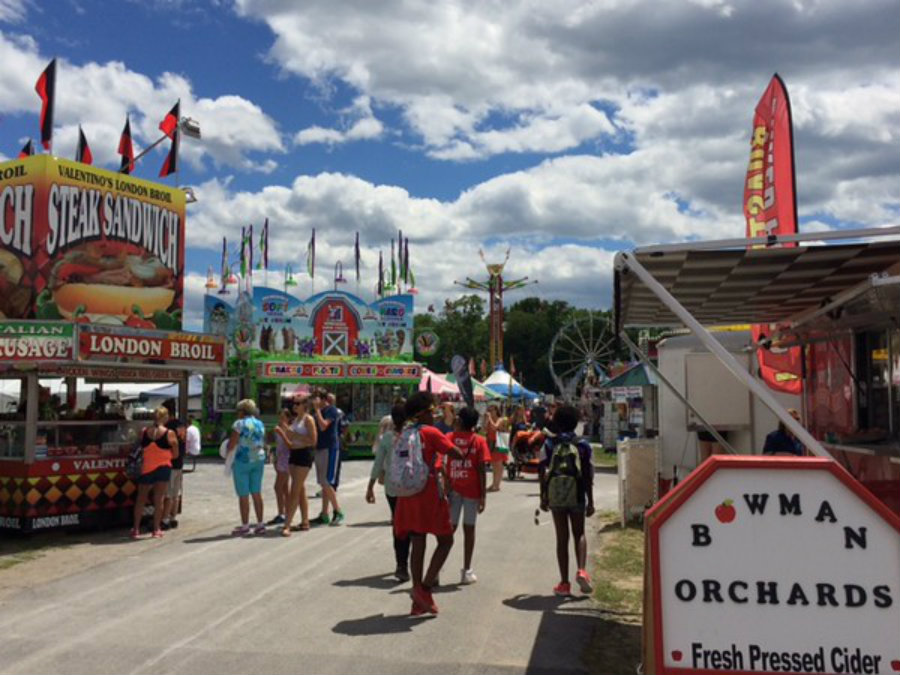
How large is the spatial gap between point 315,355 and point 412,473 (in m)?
A: 22.7

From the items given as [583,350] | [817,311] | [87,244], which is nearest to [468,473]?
[817,311]

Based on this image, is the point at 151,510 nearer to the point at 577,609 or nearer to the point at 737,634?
the point at 577,609

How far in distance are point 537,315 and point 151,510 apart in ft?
273

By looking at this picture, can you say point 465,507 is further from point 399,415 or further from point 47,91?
point 47,91

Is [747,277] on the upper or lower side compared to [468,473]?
upper

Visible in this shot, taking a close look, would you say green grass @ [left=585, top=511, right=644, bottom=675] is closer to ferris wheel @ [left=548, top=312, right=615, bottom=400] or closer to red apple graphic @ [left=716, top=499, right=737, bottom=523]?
red apple graphic @ [left=716, top=499, right=737, bottom=523]

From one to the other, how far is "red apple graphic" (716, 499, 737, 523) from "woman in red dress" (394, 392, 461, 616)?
3093 mm

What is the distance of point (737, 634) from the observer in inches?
149

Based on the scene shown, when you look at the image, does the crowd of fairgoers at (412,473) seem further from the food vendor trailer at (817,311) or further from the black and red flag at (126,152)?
the black and red flag at (126,152)

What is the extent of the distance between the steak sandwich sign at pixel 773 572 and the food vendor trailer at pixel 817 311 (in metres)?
0.31

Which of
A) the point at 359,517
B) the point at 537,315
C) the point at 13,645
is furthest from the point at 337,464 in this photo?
the point at 537,315

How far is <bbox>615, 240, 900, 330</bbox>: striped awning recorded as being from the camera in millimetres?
4840

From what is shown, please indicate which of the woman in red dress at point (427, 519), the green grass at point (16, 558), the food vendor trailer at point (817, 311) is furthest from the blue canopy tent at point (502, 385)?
the woman in red dress at point (427, 519)

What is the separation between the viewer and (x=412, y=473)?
6473 millimetres
